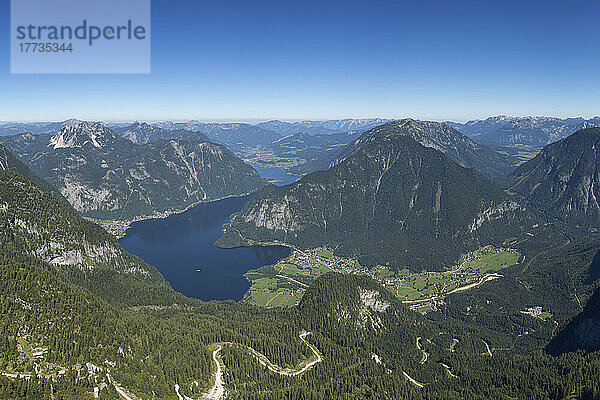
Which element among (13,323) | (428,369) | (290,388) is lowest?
(428,369)

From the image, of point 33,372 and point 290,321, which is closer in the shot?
point 33,372

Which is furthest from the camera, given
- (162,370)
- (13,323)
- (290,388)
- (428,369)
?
(428,369)

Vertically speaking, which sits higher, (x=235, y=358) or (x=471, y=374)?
(x=235, y=358)

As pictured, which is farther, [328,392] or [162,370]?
[328,392]

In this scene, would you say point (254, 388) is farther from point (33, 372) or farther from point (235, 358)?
point (33, 372)

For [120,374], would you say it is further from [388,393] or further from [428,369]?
[428,369]

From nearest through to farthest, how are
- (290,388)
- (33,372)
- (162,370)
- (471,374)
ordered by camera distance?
(33,372), (162,370), (290,388), (471,374)

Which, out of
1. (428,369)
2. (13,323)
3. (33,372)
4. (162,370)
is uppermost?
(13,323)

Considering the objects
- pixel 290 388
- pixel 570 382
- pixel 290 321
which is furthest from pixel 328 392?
pixel 570 382

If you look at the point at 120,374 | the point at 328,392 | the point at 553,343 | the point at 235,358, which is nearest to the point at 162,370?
the point at 120,374
